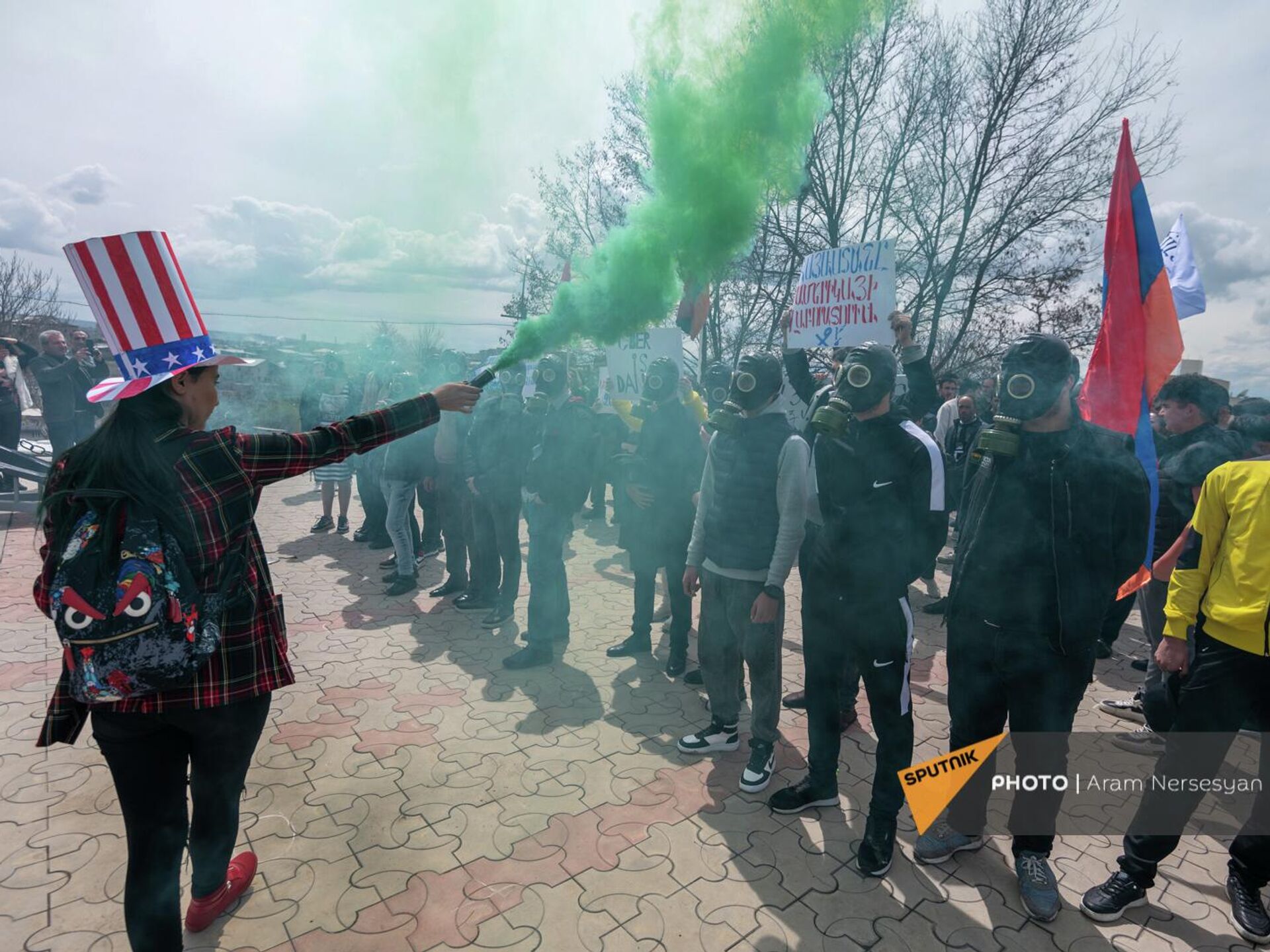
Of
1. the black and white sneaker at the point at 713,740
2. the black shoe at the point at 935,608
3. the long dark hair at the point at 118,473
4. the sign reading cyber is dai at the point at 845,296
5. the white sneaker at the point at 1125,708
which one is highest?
the sign reading cyber is dai at the point at 845,296

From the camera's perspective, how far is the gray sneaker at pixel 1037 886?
279 cm

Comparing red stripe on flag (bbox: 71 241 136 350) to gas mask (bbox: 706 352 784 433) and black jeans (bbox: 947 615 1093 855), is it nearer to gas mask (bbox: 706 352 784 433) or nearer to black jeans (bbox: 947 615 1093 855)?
gas mask (bbox: 706 352 784 433)

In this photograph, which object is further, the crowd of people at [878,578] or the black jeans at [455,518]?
the black jeans at [455,518]

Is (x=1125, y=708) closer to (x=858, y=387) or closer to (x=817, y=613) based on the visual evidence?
(x=817, y=613)

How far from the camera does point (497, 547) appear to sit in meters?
6.38

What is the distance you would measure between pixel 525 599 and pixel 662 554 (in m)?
2.06

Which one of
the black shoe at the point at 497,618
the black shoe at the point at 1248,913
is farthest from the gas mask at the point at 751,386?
the black shoe at the point at 497,618

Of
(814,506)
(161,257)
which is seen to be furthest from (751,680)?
(161,257)

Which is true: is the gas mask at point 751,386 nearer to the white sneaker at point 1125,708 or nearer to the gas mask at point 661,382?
the gas mask at point 661,382

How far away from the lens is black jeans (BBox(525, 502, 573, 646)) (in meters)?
5.34

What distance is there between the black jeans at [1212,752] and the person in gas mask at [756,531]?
169 centimetres

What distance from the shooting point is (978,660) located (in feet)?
9.71

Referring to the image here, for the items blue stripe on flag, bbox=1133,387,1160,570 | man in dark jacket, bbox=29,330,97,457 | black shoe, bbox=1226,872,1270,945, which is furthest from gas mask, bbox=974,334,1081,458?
man in dark jacket, bbox=29,330,97,457

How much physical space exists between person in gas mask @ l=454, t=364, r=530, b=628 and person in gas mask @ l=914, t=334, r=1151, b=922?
3.99 m
